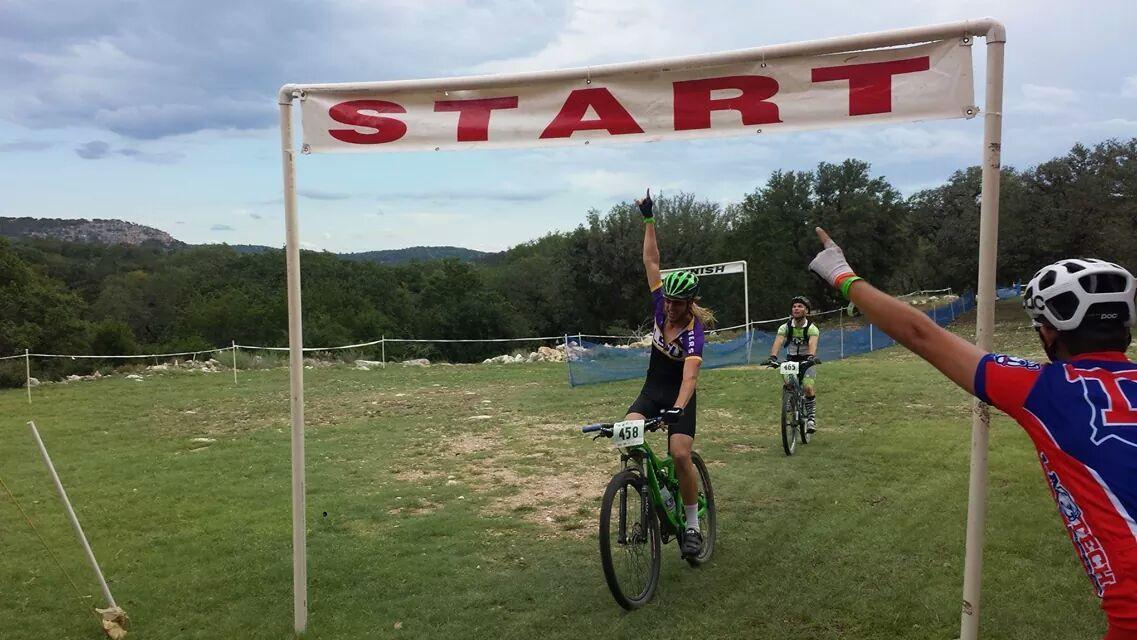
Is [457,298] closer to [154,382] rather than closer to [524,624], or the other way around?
[154,382]

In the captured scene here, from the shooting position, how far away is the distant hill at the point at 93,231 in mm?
76438

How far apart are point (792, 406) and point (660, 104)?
18.8 feet

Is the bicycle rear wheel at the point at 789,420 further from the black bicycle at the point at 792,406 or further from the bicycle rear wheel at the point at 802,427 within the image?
the bicycle rear wheel at the point at 802,427

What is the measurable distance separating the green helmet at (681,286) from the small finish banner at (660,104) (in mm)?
1095

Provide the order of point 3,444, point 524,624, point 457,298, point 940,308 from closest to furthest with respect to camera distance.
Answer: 1. point 524,624
2. point 3,444
3. point 940,308
4. point 457,298

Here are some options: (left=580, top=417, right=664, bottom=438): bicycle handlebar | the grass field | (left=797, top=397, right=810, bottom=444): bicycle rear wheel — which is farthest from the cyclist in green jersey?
(left=580, top=417, right=664, bottom=438): bicycle handlebar

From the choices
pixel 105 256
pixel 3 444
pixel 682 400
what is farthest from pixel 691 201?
pixel 105 256

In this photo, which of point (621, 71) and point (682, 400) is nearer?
point (621, 71)

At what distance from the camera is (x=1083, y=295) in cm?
208

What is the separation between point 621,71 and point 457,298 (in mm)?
64230

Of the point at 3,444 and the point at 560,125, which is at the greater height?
the point at 560,125

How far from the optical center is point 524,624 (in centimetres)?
429

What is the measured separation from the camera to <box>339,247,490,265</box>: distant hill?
7512cm

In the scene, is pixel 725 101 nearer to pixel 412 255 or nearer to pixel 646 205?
pixel 646 205
